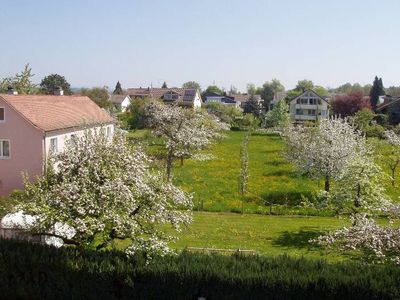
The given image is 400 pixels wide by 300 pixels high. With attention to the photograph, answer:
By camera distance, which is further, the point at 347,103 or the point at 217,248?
the point at 347,103

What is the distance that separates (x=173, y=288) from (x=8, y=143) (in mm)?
18157

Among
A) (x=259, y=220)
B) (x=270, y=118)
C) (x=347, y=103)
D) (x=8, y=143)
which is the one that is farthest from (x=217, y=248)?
(x=347, y=103)

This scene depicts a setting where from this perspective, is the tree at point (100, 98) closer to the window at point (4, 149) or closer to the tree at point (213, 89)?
the window at point (4, 149)

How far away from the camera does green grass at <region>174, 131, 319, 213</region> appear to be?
2594 cm

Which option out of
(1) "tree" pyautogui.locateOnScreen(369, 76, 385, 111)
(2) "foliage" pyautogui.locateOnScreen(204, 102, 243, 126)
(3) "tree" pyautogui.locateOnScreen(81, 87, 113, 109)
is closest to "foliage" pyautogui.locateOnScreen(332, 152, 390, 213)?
(3) "tree" pyautogui.locateOnScreen(81, 87, 113, 109)

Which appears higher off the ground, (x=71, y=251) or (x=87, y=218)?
(x=87, y=218)

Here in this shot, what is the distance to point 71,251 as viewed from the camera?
12508mm

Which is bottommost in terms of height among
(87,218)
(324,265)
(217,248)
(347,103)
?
(217,248)

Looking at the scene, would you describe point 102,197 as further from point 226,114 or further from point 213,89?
point 213,89

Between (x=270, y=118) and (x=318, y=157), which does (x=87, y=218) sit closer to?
(x=318, y=157)

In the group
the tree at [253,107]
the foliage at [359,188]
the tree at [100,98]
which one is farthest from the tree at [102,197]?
the tree at [253,107]

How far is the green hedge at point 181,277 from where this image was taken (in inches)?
445

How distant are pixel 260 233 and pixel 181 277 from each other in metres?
9.27

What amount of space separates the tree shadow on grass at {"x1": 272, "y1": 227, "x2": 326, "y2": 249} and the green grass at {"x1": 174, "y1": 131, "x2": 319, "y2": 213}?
3912 millimetres
